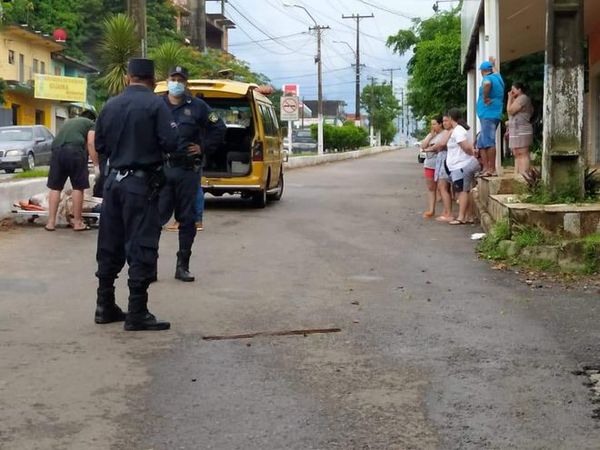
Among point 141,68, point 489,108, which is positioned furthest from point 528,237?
point 141,68

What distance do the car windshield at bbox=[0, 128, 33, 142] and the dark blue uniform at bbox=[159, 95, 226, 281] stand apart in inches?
766

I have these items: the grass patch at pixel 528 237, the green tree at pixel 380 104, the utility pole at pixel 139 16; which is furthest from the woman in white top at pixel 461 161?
the green tree at pixel 380 104

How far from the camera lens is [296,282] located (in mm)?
8711

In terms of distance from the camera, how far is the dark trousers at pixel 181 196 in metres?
8.45

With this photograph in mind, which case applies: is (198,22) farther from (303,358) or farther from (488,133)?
(303,358)

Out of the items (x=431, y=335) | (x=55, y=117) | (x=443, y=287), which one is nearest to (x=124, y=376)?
(x=431, y=335)

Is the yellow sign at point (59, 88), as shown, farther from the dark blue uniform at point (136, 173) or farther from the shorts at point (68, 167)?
the dark blue uniform at point (136, 173)

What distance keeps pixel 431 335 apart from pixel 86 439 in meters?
2.94

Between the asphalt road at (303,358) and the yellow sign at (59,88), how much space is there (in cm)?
3869

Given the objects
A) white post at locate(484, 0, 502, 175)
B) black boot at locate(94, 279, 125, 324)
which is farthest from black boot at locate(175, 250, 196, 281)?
white post at locate(484, 0, 502, 175)

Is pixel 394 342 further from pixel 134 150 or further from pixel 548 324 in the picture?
pixel 134 150

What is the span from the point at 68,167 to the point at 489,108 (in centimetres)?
605

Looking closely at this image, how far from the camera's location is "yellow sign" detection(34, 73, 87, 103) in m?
47.2

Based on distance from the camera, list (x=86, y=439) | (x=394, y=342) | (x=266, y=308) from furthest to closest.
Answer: (x=266, y=308) → (x=394, y=342) → (x=86, y=439)
